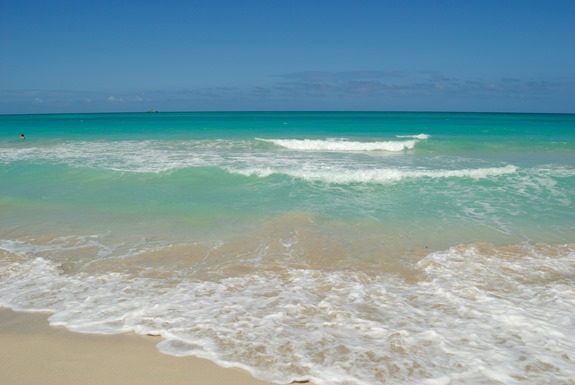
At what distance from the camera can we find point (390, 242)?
25.6 feet

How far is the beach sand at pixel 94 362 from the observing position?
3.67 meters

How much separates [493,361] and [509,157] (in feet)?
62.5

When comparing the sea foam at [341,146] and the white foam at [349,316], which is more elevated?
the sea foam at [341,146]

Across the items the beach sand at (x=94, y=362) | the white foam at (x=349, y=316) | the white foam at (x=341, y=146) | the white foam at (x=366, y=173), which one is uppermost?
the white foam at (x=341, y=146)

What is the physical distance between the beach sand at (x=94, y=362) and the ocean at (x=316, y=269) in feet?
0.52

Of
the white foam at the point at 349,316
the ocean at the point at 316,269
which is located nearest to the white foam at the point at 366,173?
the ocean at the point at 316,269

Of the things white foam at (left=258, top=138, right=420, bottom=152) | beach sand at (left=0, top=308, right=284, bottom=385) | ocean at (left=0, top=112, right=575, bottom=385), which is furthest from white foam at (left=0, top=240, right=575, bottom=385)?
white foam at (left=258, top=138, right=420, bottom=152)

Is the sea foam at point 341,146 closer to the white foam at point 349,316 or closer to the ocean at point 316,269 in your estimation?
the ocean at point 316,269

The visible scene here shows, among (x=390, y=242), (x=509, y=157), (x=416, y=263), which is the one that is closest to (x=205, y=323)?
(x=416, y=263)

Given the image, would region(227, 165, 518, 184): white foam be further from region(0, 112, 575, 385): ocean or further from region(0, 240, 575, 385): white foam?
region(0, 240, 575, 385): white foam

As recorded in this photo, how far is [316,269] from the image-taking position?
6.47 m

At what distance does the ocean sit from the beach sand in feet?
0.52

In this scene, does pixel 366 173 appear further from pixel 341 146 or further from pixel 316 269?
pixel 341 146

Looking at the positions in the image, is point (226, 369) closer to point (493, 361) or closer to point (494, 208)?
point (493, 361)
